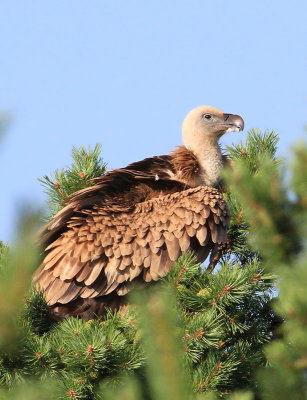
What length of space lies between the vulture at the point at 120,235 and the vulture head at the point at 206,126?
0.75 metres

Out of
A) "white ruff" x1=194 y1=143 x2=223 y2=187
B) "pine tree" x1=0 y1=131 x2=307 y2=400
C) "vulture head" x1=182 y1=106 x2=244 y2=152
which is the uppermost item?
"vulture head" x1=182 y1=106 x2=244 y2=152

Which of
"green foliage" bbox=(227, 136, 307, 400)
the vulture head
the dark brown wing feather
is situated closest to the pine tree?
"green foliage" bbox=(227, 136, 307, 400)

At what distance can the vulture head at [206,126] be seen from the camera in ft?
24.7

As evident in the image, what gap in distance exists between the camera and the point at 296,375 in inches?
103

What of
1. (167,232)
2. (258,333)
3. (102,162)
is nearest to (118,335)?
(258,333)

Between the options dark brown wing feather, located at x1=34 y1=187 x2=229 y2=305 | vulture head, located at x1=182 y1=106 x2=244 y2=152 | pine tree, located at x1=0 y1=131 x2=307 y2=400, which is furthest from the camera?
vulture head, located at x1=182 y1=106 x2=244 y2=152

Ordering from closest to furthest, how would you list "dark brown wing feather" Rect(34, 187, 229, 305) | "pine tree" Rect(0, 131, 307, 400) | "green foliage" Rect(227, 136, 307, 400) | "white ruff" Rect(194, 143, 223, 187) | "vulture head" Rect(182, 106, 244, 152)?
"pine tree" Rect(0, 131, 307, 400) < "green foliage" Rect(227, 136, 307, 400) < "dark brown wing feather" Rect(34, 187, 229, 305) < "white ruff" Rect(194, 143, 223, 187) < "vulture head" Rect(182, 106, 244, 152)

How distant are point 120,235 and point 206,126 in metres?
1.79

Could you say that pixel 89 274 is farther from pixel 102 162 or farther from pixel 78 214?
pixel 102 162

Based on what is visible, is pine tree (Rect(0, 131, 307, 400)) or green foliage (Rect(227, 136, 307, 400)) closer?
pine tree (Rect(0, 131, 307, 400))

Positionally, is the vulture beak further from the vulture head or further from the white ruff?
the white ruff

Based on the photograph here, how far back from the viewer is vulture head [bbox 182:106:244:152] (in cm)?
754

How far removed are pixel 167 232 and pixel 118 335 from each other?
176 centimetres

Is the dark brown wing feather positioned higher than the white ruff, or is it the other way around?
the white ruff
